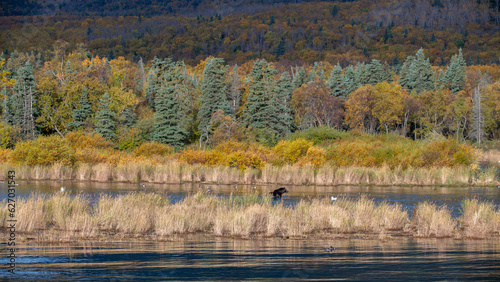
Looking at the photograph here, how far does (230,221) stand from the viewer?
19281 millimetres

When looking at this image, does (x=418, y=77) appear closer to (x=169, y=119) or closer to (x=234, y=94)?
(x=234, y=94)

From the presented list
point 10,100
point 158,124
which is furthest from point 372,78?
point 10,100

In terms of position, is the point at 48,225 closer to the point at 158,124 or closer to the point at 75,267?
the point at 75,267

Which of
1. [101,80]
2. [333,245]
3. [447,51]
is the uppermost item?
[447,51]

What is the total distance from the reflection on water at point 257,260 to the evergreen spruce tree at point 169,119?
47059 mm

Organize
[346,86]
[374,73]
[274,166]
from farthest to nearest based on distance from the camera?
[374,73], [346,86], [274,166]

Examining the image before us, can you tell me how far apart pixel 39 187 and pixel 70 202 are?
1394 centimetres

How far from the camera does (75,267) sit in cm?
1441

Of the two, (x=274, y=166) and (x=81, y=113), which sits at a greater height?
(x=81, y=113)

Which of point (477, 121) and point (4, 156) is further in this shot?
point (477, 121)

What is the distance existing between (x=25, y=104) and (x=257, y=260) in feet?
194

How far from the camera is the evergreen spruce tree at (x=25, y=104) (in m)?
66.3

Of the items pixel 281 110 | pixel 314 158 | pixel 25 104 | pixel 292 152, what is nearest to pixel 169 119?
pixel 281 110

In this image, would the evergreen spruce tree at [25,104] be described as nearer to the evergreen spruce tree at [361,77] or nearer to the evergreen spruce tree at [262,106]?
the evergreen spruce tree at [262,106]
